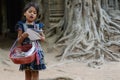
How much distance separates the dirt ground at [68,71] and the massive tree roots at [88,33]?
0.32 metres

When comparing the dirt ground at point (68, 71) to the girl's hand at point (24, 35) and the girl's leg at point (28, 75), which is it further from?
the girl's hand at point (24, 35)

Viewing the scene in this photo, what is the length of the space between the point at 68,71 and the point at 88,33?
191 centimetres

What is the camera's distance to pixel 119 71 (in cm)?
736

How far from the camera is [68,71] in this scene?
7438 millimetres

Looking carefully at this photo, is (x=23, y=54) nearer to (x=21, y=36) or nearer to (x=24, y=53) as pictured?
(x=24, y=53)

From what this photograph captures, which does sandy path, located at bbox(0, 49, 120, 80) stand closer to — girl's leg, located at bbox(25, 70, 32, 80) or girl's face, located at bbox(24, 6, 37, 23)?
girl's leg, located at bbox(25, 70, 32, 80)

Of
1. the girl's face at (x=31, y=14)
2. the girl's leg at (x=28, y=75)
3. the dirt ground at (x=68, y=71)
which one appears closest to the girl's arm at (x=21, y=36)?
the girl's face at (x=31, y=14)

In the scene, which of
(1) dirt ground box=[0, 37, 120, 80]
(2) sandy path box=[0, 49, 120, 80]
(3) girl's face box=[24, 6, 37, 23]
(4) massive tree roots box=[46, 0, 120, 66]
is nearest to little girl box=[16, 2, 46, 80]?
(3) girl's face box=[24, 6, 37, 23]

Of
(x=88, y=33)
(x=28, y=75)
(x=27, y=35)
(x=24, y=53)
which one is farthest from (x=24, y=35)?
(x=88, y=33)

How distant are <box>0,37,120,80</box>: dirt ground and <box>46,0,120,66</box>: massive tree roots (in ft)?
1.05

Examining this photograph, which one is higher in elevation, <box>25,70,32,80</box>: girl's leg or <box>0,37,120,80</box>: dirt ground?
<box>25,70,32,80</box>: girl's leg

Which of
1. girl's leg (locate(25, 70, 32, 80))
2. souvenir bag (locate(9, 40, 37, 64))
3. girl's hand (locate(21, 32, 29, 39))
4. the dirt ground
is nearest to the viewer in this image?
souvenir bag (locate(9, 40, 37, 64))

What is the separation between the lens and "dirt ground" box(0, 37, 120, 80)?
6896 millimetres

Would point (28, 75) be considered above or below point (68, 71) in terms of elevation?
above
